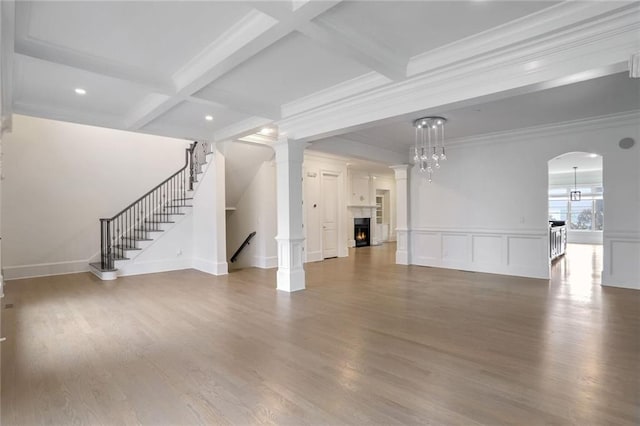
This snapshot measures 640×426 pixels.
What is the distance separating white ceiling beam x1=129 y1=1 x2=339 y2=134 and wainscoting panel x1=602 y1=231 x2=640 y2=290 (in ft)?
19.9

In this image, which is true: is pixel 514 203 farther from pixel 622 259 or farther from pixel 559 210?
pixel 559 210

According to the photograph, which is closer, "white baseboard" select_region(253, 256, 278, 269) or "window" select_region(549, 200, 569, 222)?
"white baseboard" select_region(253, 256, 278, 269)

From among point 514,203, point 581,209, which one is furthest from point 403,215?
point 581,209

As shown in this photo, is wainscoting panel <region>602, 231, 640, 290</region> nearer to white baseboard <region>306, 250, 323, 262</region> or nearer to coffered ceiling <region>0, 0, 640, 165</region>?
coffered ceiling <region>0, 0, 640, 165</region>

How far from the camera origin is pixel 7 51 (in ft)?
9.59

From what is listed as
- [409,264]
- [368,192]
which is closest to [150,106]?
[409,264]

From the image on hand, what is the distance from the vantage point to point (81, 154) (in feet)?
23.9

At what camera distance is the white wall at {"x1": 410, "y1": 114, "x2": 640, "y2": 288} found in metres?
5.31

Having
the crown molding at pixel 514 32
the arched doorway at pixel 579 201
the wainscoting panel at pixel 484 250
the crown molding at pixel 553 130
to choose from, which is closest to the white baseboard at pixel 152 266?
the wainscoting panel at pixel 484 250

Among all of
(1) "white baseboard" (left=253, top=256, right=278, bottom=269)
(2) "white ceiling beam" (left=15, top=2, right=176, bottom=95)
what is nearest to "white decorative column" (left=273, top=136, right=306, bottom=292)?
(2) "white ceiling beam" (left=15, top=2, right=176, bottom=95)

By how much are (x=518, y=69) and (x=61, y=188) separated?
8.58 meters

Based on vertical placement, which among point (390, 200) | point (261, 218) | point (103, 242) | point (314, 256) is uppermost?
point (390, 200)

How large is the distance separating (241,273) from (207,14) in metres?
5.21

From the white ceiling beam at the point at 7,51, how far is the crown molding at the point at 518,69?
10.5 ft
